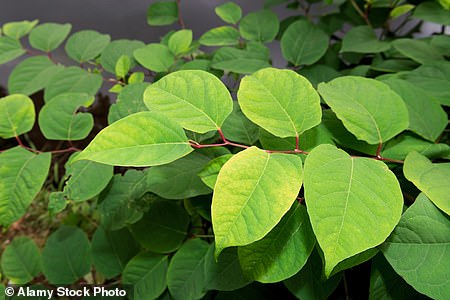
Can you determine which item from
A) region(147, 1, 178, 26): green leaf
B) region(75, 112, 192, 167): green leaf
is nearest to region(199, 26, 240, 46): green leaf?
region(147, 1, 178, 26): green leaf

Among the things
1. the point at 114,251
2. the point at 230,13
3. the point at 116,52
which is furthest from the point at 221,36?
the point at 114,251

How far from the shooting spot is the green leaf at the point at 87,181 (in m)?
0.56

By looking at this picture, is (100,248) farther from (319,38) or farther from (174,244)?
(319,38)

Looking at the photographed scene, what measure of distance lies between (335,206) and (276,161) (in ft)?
0.21

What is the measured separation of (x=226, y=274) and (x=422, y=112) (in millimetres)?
295

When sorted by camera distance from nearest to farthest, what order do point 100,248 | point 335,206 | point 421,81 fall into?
point 335,206 → point 421,81 → point 100,248

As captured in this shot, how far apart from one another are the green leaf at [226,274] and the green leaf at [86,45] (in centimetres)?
44

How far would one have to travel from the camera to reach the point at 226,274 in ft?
1.74

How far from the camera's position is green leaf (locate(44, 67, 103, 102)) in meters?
0.70

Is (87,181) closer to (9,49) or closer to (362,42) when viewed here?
(9,49)

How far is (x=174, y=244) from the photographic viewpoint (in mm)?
612

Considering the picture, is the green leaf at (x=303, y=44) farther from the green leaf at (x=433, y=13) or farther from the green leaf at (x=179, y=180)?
the green leaf at (x=179, y=180)

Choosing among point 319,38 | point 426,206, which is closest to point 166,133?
point 426,206

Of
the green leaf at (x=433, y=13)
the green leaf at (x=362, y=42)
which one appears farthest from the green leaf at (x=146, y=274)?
the green leaf at (x=433, y=13)
